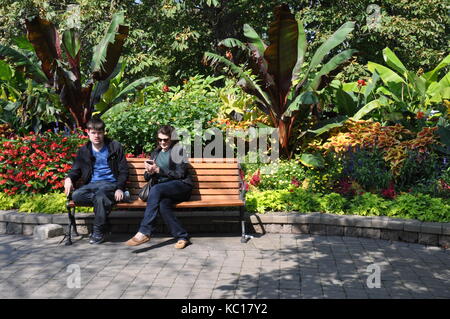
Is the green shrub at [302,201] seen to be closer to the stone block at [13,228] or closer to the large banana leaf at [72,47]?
the stone block at [13,228]

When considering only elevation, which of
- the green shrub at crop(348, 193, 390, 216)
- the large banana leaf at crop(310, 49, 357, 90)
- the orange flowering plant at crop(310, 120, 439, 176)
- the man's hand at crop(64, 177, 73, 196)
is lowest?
the green shrub at crop(348, 193, 390, 216)

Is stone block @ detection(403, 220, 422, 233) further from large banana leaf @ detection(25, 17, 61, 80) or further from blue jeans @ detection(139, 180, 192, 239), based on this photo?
large banana leaf @ detection(25, 17, 61, 80)

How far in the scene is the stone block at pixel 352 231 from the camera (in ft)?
21.6

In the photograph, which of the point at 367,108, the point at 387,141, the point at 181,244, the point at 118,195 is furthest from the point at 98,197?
the point at 367,108

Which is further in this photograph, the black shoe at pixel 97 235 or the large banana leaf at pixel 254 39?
the large banana leaf at pixel 254 39

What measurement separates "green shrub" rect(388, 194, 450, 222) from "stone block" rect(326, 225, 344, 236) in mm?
658

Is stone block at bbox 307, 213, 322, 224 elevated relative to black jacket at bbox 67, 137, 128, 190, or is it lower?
lower

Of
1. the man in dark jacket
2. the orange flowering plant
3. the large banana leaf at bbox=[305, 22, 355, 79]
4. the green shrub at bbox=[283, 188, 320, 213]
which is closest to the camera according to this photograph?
the man in dark jacket

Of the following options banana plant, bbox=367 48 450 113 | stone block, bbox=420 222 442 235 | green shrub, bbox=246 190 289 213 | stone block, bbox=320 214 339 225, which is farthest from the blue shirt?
banana plant, bbox=367 48 450 113

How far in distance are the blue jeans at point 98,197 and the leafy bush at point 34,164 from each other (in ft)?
3.74

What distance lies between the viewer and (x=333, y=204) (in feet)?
22.9

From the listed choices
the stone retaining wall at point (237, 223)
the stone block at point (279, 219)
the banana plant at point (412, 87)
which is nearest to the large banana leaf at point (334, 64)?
the banana plant at point (412, 87)

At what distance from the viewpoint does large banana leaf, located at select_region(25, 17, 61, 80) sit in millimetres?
9055
